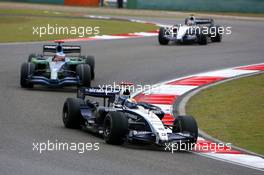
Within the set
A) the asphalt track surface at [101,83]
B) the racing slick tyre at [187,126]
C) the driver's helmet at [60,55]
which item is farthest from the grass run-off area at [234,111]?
the driver's helmet at [60,55]

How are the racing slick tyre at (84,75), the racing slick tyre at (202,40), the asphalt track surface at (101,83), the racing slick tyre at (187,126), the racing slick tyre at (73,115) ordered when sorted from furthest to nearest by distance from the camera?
the racing slick tyre at (202,40) < the racing slick tyre at (84,75) < the racing slick tyre at (73,115) < the racing slick tyre at (187,126) < the asphalt track surface at (101,83)

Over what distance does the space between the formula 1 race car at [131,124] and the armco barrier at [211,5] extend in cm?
4316

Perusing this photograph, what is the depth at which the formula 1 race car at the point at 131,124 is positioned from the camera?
13289 mm

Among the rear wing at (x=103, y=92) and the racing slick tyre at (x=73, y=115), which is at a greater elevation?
the rear wing at (x=103, y=92)

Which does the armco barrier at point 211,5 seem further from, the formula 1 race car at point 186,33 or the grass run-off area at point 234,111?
the grass run-off area at point 234,111

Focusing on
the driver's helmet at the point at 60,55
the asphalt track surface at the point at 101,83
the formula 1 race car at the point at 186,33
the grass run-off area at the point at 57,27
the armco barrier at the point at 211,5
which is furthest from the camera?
the armco barrier at the point at 211,5

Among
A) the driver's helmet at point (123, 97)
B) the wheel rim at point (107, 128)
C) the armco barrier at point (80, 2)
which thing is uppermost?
the armco barrier at point (80, 2)

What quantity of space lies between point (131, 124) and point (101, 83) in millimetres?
8152

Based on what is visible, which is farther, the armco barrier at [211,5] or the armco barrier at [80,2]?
the armco barrier at [80,2]

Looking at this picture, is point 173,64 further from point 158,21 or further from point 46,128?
point 158,21

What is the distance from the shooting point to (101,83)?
21.8 meters

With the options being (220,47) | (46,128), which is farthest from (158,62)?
(46,128)

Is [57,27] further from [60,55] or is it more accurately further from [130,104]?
[130,104]

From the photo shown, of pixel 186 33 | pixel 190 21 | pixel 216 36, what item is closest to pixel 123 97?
pixel 186 33
